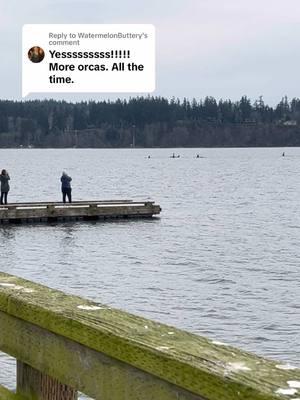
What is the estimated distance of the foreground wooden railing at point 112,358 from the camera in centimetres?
184

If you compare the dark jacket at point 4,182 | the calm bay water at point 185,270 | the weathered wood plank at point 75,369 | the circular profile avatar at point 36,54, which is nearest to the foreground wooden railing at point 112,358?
the weathered wood plank at point 75,369

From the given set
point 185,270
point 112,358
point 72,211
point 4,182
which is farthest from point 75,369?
point 4,182

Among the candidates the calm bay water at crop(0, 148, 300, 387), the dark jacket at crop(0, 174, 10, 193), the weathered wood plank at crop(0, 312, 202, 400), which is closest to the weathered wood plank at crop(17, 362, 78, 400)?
the weathered wood plank at crop(0, 312, 202, 400)

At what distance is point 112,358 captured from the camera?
2.18m

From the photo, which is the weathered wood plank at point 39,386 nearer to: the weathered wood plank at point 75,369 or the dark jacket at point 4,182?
the weathered wood plank at point 75,369

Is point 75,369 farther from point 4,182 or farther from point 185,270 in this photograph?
point 4,182

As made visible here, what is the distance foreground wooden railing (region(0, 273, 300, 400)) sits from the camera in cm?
184

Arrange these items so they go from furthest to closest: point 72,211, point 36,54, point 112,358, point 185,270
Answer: point 72,211 < point 185,270 < point 36,54 < point 112,358

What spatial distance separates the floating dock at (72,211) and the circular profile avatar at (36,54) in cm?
1224

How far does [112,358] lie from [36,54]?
66.5 ft

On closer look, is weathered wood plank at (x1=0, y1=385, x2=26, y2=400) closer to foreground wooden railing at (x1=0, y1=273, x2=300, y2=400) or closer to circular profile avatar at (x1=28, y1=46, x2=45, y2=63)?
foreground wooden railing at (x1=0, y1=273, x2=300, y2=400)

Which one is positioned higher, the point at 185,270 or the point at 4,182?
the point at 4,182

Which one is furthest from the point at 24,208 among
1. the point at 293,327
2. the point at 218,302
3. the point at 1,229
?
the point at 293,327

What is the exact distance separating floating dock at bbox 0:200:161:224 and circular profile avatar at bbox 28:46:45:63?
12242 mm
